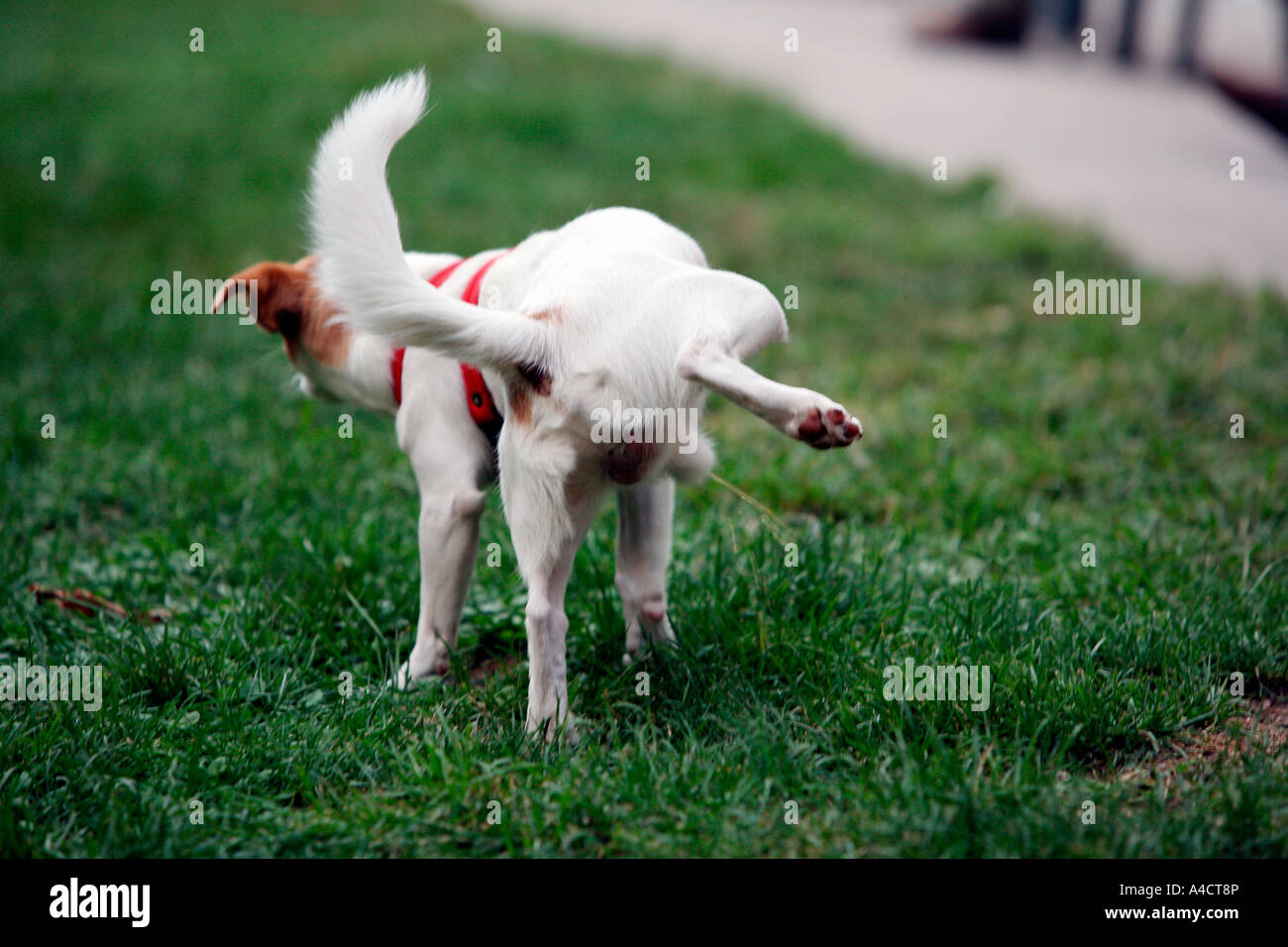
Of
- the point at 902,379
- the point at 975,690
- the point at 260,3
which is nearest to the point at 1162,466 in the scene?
the point at 902,379

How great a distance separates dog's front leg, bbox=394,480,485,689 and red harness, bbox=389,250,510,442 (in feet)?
0.52

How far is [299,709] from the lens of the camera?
3.16 meters

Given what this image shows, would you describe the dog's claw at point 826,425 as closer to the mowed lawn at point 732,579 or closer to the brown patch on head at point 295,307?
the mowed lawn at point 732,579

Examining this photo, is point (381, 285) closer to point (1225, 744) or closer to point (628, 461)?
point (628, 461)

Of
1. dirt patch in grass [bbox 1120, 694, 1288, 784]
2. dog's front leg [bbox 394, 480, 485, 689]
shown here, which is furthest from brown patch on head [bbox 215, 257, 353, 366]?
dirt patch in grass [bbox 1120, 694, 1288, 784]

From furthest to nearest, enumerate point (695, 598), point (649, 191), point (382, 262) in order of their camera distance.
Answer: point (649, 191) < point (695, 598) < point (382, 262)

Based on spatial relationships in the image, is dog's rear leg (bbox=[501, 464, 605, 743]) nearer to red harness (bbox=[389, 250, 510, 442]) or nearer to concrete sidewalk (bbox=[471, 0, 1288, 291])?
red harness (bbox=[389, 250, 510, 442])

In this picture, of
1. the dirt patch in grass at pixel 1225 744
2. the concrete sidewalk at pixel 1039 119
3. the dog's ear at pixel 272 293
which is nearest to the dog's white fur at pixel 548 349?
the dog's ear at pixel 272 293

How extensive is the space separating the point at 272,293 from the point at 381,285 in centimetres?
80

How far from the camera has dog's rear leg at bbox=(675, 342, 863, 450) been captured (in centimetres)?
230

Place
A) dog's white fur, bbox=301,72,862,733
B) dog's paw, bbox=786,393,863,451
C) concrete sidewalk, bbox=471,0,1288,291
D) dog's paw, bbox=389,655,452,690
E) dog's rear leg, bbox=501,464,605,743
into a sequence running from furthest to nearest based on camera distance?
concrete sidewalk, bbox=471,0,1288,291, dog's paw, bbox=389,655,452,690, dog's rear leg, bbox=501,464,605,743, dog's white fur, bbox=301,72,862,733, dog's paw, bbox=786,393,863,451

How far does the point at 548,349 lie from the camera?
2674 mm

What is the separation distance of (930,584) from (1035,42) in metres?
11.3

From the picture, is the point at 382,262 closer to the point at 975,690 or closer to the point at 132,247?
the point at 975,690
